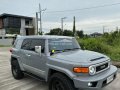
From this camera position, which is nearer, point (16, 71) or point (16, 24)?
point (16, 71)

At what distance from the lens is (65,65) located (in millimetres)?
4605

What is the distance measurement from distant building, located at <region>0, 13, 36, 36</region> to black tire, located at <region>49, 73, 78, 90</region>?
54115 millimetres

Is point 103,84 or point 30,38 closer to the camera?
point 103,84

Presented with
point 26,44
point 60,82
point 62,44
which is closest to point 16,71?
point 26,44

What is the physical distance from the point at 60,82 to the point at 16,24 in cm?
5645

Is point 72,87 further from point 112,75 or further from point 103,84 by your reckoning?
point 112,75

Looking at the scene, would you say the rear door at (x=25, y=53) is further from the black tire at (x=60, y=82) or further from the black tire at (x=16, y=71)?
the black tire at (x=60, y=82)

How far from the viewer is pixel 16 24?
193 feet

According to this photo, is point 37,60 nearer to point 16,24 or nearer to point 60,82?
point 60,82

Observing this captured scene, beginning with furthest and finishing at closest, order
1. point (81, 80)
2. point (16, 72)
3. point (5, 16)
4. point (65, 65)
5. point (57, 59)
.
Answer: point (5, 16) < point (16, 72) < point (57, 59) < point (65, 65) < point (81, 80)

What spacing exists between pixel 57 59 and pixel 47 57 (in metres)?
0.42

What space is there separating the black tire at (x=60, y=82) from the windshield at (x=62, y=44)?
0.94 m

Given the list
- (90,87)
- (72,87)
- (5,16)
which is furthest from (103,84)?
(5,16)

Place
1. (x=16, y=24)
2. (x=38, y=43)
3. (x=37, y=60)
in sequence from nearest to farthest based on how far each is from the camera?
(x=37, y=60) < (x=38, y=43) < (x=16, y=24)
